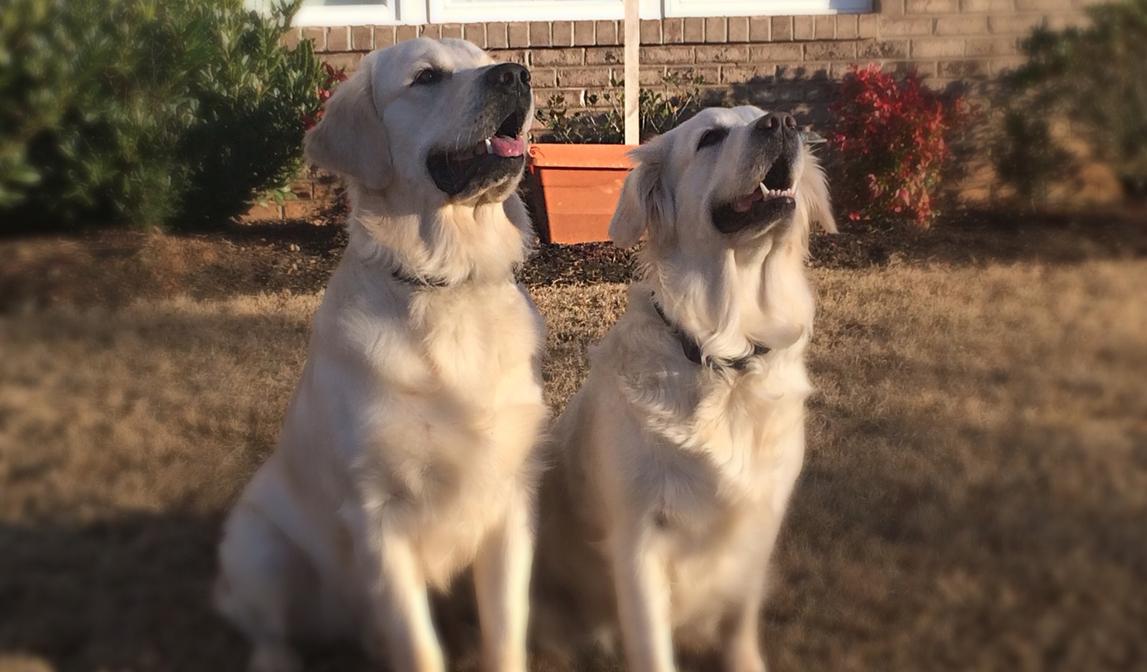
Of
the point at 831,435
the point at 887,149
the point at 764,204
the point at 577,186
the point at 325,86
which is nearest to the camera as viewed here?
the point at 764,204

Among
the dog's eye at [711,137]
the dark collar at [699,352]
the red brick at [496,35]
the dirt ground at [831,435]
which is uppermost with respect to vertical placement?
the red brick at [496,35]

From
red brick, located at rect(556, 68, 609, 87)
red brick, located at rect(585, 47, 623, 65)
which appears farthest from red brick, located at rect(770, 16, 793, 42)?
red brick, located at rect(556, 68, 609, 87)

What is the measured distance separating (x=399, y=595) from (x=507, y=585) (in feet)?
0.75

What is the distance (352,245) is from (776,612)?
1299 millimetres

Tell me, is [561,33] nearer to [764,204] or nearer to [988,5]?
[988,5]

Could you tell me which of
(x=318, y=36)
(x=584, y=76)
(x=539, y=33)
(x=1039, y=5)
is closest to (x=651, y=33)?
(x=584, y=76)

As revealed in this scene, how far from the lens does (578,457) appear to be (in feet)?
7.88

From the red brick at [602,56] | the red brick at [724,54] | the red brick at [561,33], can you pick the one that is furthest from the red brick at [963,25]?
the red brick at [561,33]

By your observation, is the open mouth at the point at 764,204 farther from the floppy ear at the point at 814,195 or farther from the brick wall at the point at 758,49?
the brick wall at the point at 758,49

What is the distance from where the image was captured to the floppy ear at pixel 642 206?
2.47 metres

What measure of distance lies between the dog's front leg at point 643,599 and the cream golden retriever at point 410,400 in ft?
0.73

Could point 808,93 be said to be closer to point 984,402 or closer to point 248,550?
point 984,402

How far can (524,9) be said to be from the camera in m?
6.88

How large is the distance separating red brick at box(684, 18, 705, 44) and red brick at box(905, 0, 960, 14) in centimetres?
127
